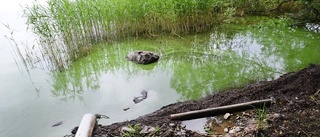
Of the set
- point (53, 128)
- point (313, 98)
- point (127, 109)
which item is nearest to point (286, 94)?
point (313, 98)

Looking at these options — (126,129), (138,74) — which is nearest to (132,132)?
(126,129)

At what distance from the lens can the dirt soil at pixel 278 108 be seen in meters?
2.18

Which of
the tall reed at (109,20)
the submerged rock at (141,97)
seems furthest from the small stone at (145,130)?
the tall reed at (109,20)

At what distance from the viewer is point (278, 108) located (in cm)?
255

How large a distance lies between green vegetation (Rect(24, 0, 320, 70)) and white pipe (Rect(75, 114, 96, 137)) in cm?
230

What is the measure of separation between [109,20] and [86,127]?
353 cm

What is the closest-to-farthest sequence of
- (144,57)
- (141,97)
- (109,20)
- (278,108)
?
(278,108) < (141,97) < (144,57) < (109,20)

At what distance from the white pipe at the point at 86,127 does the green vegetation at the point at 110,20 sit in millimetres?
2303

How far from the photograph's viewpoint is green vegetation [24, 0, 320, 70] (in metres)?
4.75

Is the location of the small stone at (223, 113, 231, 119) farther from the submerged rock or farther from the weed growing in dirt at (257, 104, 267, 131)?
the submerged rock

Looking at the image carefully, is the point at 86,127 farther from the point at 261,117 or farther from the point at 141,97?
the point at 261,117

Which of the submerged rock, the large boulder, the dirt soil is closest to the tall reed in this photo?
the large boulder

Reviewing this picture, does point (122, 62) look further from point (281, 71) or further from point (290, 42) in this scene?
point (290, 42)

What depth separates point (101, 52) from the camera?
17.1ft
